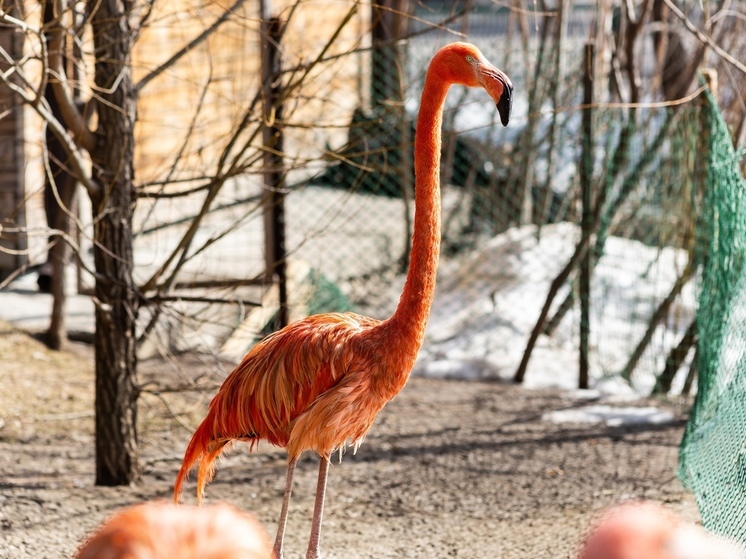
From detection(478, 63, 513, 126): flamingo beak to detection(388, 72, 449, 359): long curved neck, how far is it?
0.67 feet

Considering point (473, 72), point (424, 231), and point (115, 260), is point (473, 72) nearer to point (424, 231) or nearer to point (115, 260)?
point (424, 231)

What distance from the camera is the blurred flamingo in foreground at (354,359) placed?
3.54 m

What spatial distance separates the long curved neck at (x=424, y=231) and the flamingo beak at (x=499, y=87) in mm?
205

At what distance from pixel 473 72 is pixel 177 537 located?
2389 millimetres

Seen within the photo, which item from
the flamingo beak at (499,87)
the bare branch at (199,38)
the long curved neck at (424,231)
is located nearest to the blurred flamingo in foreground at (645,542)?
the flamingo beak at (499,87)

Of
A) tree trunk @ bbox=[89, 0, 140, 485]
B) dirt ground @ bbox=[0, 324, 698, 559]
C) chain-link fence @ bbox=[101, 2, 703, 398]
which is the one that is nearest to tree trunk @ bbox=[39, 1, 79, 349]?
dirt ground @ bbox=[0, 324, 698, 559]

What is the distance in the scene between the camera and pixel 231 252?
895 centimetres

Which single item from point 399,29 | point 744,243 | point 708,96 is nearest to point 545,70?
point 399,29

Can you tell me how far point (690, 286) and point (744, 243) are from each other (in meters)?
3.50

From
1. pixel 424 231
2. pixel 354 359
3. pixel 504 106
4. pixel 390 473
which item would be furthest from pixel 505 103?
pixel 390 473

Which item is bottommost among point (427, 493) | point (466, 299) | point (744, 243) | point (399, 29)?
point (427, 493)

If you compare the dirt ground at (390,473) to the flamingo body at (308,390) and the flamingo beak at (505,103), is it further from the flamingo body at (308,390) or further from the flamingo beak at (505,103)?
the flamingo beak at (505,103)

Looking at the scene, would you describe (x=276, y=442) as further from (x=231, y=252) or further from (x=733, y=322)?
(x=231, y=252)

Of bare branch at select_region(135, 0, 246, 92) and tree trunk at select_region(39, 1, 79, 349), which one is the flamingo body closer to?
bare branch at select_region(135, 0, 246, 92)
